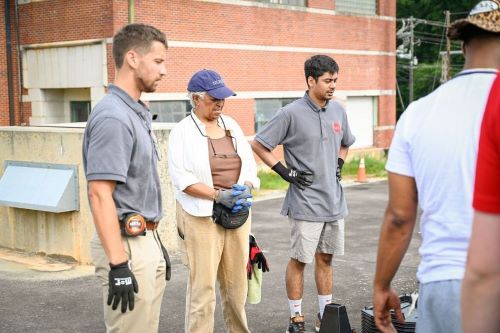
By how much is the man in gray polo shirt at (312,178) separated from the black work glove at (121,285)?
263 centimetres

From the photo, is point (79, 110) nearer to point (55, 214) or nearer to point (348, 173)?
point (348, 173)

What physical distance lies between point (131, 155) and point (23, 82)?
20370mm

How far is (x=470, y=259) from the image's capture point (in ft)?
7.44

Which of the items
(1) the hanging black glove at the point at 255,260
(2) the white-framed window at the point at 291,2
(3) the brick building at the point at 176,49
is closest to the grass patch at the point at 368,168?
(3) the brick building at the point at 176,49

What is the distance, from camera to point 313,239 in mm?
6258

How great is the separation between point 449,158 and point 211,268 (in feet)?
9.04

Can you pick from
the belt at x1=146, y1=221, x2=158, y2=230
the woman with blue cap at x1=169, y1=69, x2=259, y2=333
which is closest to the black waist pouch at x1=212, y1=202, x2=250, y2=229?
the woman with blue cap at x1=169, y1=69, x2=259, y2=333

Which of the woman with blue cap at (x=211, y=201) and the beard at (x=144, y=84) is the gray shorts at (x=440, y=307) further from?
the woman with blue cap at (x=211, y=201)

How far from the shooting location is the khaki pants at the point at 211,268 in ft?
17.5

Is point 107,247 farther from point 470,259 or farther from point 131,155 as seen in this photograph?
point 470,259

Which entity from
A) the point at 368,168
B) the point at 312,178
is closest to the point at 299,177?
the point at 312,178

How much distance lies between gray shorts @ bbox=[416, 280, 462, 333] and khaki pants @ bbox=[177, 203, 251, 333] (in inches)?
98.1

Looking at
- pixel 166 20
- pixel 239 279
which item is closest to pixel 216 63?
pixel 166 20

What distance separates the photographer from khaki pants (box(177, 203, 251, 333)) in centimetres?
534
